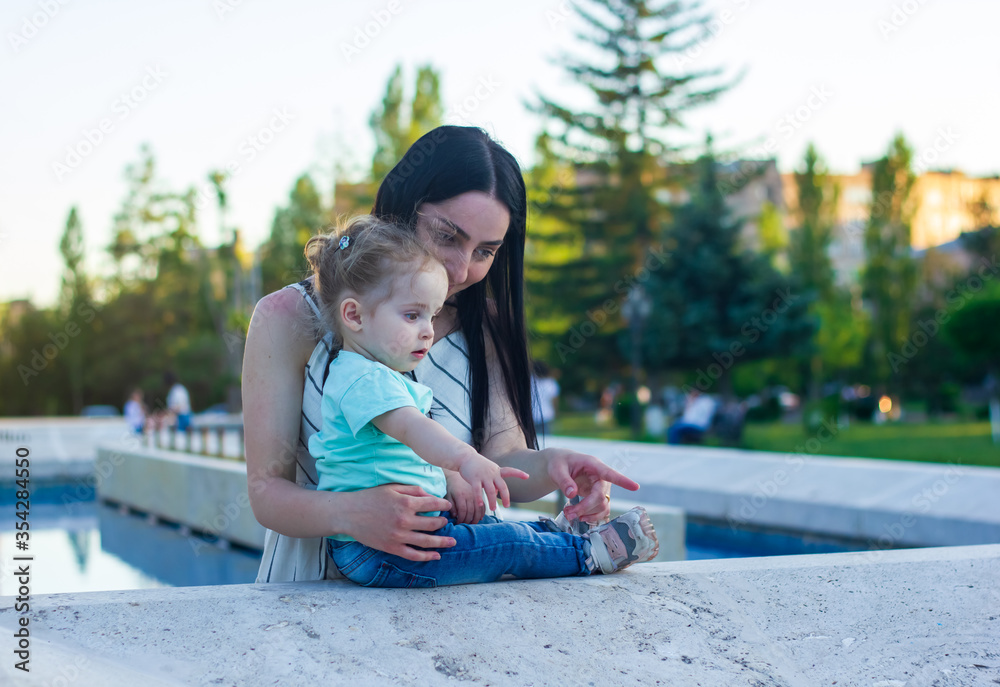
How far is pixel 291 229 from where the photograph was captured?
3712cm

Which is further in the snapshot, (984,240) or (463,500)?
(984,240)

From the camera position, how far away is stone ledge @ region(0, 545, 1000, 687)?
4.82 feet

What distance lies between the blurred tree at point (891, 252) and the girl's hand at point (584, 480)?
111 ft

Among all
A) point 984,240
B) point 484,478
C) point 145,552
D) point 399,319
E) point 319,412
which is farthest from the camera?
point 984,240

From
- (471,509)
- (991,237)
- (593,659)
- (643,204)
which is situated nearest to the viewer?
(593,659)

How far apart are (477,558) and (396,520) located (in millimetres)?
238

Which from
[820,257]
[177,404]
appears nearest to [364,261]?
[177,404]

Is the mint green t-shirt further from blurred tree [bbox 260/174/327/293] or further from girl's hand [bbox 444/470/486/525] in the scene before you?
blurred tree [bbox 260/174/327/293]

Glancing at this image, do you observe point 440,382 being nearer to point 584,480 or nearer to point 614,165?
point 584,480

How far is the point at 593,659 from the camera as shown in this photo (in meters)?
1.60

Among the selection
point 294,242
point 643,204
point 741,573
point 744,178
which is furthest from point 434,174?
point 294,242

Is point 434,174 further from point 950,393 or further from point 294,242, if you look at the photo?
point 294,242

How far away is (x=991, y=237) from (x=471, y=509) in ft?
129

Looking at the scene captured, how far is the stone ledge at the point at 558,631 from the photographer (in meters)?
1.47
